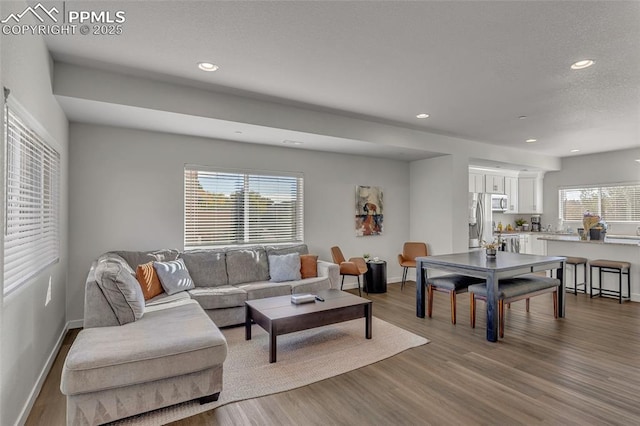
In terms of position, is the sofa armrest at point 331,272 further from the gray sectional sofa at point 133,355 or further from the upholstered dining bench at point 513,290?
the gray sectional sofa at point 133,355

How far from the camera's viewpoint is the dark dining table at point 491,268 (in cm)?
359

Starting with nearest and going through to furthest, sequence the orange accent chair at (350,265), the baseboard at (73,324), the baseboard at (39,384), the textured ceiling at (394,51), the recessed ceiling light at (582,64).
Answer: the baseboard at (39,384), the textured ceiling at (394,51), the recessed ceiling light at (582,64), the baseboard at (73,324), the orange accent chair at (350,265)

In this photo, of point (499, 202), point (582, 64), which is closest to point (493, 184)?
point (499, 202)

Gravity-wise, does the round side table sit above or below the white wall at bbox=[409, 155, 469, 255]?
below

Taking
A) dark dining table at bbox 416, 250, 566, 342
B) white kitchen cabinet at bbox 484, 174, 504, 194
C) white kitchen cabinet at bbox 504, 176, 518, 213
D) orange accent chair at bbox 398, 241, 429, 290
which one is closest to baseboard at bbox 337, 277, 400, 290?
orange accent chair at bbox 398, 241, 429, 290

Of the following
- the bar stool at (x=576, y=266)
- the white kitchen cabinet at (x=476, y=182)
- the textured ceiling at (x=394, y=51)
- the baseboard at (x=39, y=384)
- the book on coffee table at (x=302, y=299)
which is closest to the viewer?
the baseboard at (x=39, y=384)

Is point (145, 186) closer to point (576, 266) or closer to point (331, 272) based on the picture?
point (331, 272)

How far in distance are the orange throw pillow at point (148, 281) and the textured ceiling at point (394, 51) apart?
6.83 feet

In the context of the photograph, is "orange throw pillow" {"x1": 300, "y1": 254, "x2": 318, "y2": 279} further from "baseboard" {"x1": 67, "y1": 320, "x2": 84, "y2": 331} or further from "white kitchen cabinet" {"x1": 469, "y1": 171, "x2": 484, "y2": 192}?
"white kitchen cabinet" {"x1": 469, "y1": 171, "x2": 484, "y2": 192}

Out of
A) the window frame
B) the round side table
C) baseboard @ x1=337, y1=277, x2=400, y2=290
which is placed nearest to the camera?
the window frame

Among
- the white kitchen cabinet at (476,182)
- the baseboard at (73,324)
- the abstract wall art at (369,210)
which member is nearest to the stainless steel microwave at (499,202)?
the white kitchen cabinet at (476,182)

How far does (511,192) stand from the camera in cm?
859

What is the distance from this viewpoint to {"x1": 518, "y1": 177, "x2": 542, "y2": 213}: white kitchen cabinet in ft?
27.9

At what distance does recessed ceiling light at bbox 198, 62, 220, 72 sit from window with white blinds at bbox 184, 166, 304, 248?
1840mm
